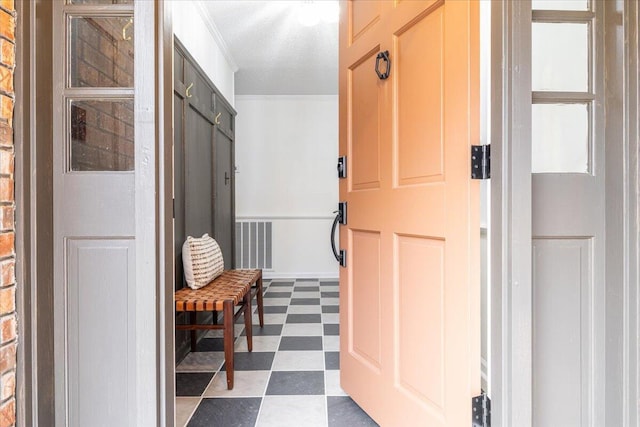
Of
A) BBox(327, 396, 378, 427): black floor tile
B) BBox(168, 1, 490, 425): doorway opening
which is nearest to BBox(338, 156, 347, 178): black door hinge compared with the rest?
BBox(168, 1, 490, 425): doorway opening

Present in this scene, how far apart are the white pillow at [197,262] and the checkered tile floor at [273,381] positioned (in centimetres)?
54

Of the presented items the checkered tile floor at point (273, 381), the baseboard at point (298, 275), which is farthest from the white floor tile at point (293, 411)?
the baseboard at point (298, 275)

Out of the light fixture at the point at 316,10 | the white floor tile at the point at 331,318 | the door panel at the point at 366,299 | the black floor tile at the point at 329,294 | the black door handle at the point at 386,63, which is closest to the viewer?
the black door handle at the point at 386,63

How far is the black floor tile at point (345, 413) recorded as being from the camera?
1.52 meters

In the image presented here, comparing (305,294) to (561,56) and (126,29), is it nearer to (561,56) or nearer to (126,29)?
(126,29)

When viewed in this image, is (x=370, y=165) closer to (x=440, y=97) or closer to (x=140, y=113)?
(x=440, y=97)

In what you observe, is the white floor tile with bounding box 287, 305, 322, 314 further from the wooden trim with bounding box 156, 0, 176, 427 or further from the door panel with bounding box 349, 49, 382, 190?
the wooden trim with bounding box 156, 0, 176, 427

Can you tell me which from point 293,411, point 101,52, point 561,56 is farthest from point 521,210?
point 101,52

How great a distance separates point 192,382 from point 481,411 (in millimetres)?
1546

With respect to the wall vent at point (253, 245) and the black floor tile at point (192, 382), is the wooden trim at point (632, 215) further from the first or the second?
the wall vent at point (253, 245)

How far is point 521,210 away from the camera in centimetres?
99

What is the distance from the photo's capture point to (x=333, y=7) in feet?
8.73

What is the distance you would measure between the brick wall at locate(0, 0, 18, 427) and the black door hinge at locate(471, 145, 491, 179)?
1.41 meters

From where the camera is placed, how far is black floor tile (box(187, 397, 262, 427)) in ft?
5.06
